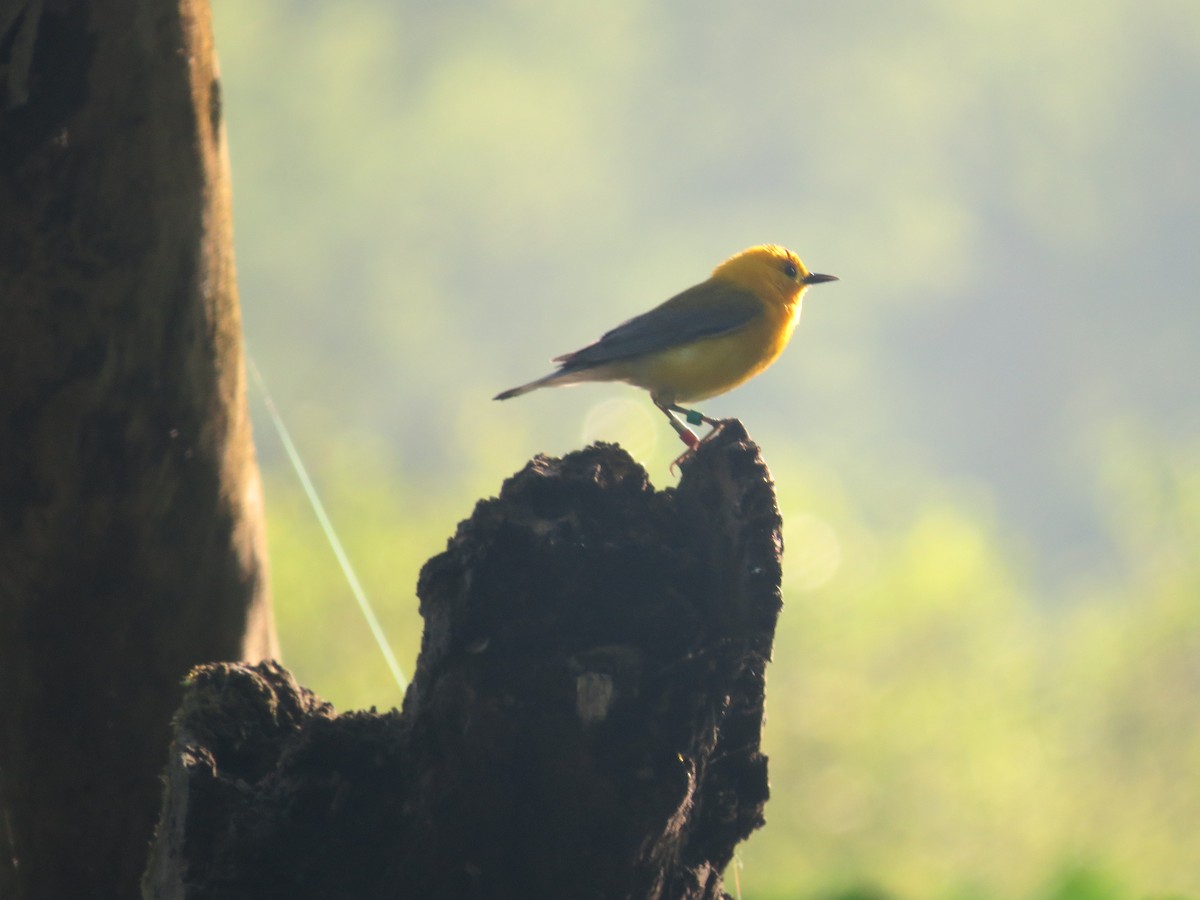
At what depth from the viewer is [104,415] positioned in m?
2.81

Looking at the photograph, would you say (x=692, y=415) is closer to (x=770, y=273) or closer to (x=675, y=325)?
(x=675, y=325)

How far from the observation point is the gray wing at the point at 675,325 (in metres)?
5.09

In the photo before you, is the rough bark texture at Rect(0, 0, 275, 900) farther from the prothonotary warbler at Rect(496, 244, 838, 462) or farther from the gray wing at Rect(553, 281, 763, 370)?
the gray wing at Rect(553, 281, 763, 370)

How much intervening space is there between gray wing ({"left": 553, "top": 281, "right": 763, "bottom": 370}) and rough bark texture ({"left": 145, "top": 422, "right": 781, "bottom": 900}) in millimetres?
2448

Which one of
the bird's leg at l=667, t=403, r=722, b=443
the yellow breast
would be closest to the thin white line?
the bird's leg at l=667, t=403, r=722, b=443

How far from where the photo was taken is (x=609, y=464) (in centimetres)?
274

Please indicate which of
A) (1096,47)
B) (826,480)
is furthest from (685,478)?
(1096,47)

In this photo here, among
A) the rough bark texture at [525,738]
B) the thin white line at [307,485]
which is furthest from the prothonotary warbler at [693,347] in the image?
the rough bark texture at [525,738]

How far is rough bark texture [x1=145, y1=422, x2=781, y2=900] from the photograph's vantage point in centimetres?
241

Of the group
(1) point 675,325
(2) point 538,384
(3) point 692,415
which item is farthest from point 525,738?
(1) point 675,325

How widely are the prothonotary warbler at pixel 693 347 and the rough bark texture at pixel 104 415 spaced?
1735mm

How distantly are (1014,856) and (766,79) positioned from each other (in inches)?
3126

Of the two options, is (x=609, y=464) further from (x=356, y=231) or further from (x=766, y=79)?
(x=766, y=79)

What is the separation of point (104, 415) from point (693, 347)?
2.63 metres
